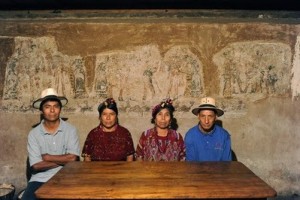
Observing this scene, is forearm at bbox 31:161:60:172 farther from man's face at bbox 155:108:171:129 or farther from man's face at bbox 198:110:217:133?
man's face at bbox 198:110:217:133

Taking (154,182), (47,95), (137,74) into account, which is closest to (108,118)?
(47,95)

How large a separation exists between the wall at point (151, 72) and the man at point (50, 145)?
919mm

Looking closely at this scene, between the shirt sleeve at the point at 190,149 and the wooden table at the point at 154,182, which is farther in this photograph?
the shirt sleeve at the point at 190,149

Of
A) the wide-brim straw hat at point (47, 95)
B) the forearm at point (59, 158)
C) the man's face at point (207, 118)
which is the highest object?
the wide-brim straw hat at point (47, 95)

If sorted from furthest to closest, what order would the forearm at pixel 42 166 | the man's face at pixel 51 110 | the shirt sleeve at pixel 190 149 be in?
1. the shirt sleeve at pixel 190 149
2. the man's face at pixel 51 110
3. the forearm at pixel 42 166

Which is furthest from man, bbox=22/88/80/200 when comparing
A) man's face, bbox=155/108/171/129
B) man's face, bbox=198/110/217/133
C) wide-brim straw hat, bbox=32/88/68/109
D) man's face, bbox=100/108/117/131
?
man's face, bbox=198/110/217/133

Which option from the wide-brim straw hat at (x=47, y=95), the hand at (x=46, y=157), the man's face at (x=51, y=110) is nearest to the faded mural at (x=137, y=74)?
the wide-brim straw hat at (x=47, y=95)

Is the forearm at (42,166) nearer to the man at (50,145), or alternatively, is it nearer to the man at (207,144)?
the man at (50,145)

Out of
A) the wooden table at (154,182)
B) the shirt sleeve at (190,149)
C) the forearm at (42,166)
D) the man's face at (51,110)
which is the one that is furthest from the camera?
the shirt sleeve at (190,149)

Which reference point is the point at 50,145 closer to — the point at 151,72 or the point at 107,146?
the point at 107,146

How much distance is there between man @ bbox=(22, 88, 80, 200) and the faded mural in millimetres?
874

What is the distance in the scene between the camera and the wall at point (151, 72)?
5473 mm

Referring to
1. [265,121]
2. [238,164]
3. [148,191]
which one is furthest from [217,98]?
[148,191]

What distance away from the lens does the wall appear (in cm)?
547
